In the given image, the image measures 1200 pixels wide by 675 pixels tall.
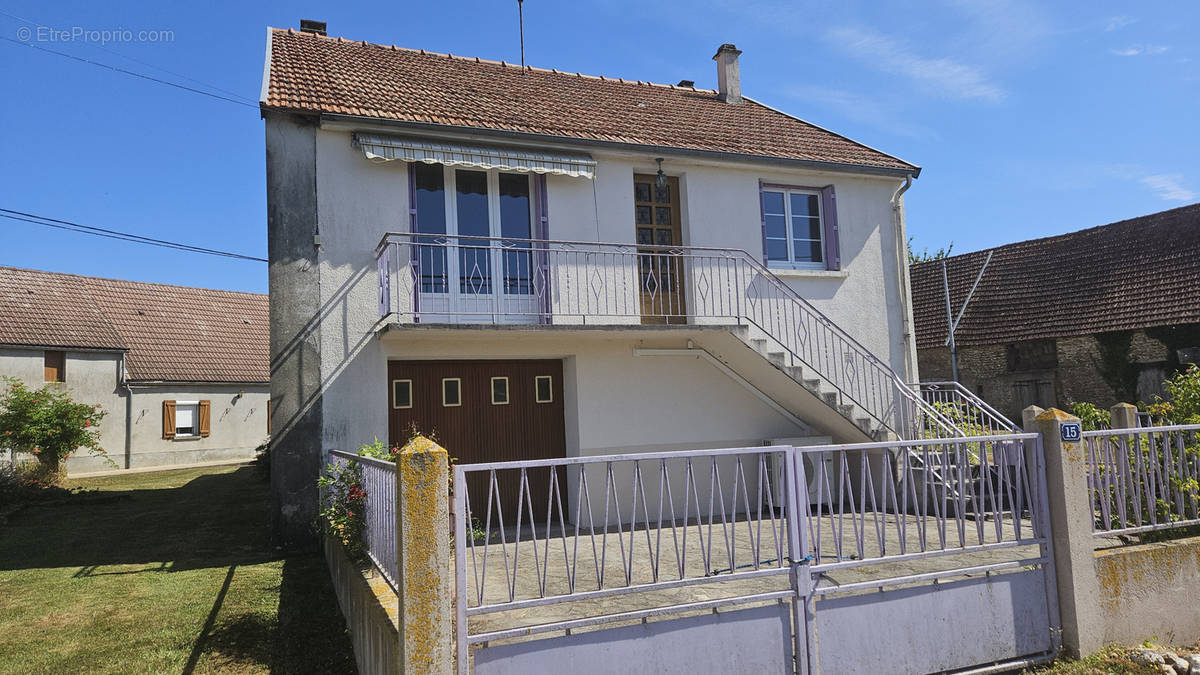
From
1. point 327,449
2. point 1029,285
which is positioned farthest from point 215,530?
point 1029,285

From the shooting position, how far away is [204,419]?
24656mm

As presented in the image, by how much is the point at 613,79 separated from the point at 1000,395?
13.9 metres

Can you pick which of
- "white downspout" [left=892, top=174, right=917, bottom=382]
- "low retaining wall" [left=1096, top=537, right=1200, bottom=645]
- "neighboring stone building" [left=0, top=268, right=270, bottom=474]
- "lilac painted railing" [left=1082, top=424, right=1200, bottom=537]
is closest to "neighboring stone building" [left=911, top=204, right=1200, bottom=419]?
"white downspout" [left=892, top=174, right=917, bottom=382]

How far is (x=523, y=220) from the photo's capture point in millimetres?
10133

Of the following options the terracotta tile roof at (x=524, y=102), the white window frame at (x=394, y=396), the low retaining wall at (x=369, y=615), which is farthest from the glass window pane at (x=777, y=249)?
the low retaining wall at (x=369, y=615)

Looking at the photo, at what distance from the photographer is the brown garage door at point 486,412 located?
9.65 metres

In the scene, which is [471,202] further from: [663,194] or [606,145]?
[663,194]

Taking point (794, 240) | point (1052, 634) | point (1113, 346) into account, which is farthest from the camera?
point (1113, 346)

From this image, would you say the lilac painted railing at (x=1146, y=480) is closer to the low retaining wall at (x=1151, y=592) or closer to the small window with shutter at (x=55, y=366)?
the low retaining wall at (x=1151, y=592)

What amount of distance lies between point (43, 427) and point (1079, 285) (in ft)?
83.9

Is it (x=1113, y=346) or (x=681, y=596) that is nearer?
(x=681, y=596)

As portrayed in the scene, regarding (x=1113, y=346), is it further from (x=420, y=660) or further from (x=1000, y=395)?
(x=420, y=660)

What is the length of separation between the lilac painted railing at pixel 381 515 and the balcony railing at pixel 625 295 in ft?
11.4

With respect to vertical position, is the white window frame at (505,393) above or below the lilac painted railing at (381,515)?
above
